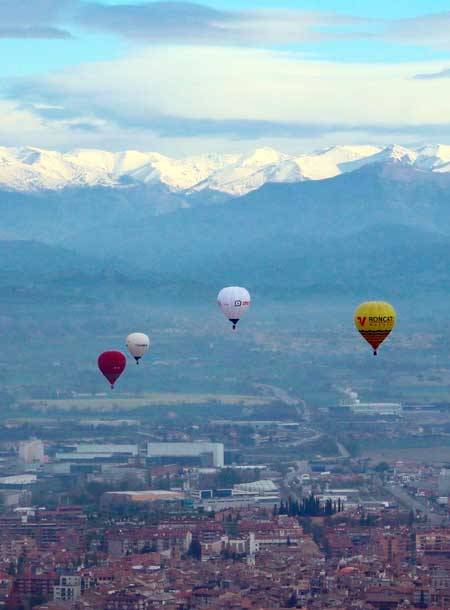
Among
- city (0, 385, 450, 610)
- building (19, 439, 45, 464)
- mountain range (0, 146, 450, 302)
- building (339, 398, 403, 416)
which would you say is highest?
mountain range (0, 146, 450, 302)

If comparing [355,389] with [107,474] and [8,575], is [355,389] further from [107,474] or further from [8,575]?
[8,575]

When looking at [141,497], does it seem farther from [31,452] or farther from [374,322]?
[31,452]

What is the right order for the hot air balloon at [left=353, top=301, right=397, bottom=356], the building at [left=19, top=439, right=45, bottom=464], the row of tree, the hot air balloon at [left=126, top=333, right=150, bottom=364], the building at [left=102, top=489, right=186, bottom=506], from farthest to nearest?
1. the building at [left=19, top=439, right=45, bottom=464]
2. the building at [left=102, top=489, right=186, bottom=506]
3. the hot air balloon at [left=126, top=333, right=150, bottom=364]
4. the row of tree
5. the hot air balloon at [left=353, top=301, right=397, bottom=356]

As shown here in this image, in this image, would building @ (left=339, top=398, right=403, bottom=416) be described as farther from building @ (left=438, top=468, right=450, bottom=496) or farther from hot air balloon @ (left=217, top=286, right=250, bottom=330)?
hot air balloon @ (left=217, top=286, right=250, bottom=330)

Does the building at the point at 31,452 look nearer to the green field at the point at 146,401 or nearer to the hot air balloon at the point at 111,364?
the green field at the point at 146,401

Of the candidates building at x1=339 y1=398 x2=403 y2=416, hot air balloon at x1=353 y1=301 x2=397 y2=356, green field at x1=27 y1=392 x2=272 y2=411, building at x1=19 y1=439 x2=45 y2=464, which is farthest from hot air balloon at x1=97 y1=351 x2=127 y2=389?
green field at x1=27 y1=392 x2=272 y2=411

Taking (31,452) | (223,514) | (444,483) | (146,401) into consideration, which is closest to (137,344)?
(223,514)

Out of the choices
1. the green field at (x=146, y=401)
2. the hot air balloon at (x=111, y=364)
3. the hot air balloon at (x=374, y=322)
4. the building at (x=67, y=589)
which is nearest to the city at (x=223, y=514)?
the building at (x=67, y=589)
